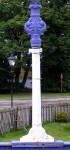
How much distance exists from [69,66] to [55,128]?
123 ft

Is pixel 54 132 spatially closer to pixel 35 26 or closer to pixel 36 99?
pixel 36 99

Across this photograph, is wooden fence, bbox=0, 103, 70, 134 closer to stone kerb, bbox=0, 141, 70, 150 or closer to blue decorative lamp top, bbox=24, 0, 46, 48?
blue decorative lamp top, bbox=24, 0, 46, 48

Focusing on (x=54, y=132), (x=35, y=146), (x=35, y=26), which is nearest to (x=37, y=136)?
(x=35, y=146)

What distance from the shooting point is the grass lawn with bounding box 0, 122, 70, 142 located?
A: 22.6 meters

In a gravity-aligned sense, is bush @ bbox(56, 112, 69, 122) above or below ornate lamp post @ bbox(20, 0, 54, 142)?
below

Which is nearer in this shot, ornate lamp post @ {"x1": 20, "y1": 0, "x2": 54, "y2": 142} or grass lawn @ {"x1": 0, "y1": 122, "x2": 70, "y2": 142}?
ornate lamp post @ {"x1": 20, "y1": 0, "x2": 54, "y2": 142}

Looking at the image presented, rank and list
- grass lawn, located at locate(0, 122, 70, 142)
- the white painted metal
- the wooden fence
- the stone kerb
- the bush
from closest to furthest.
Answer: the stone kerb < the white painted metal < grass lawn, located at locate(0, 122, 70, 142) < the wooden fence < the bush

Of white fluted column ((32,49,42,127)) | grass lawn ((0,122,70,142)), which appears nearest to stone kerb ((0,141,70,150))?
white fluted column ((32,49,42,127))

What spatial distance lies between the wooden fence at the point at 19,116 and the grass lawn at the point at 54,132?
0.48 m

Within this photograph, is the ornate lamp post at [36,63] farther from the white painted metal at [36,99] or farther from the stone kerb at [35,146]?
the stone kerb at [35,146]

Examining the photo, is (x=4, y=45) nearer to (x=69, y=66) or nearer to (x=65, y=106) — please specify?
(x=69, y=66)

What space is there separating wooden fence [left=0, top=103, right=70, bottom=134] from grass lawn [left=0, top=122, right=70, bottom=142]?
1.57 ft

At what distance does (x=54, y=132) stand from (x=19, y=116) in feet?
7.78

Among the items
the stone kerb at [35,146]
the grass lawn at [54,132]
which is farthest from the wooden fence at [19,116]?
the stone kerb at [35,146]
